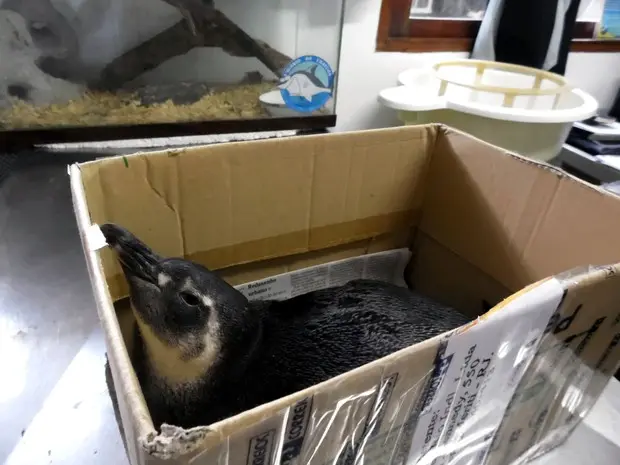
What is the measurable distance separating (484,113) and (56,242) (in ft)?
2.32

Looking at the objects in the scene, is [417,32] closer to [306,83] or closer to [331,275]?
[306,83]

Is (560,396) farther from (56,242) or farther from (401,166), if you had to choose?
(56,242)

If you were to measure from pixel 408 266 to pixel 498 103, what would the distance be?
1.54 ft

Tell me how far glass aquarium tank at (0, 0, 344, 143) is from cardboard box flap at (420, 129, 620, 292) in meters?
0.42

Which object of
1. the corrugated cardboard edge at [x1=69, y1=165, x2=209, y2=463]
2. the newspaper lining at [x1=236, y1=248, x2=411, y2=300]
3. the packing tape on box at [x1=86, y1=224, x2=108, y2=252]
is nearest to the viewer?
the corrugated cardboard edge at [x1=69, y1=165, x2=209, y2=463]

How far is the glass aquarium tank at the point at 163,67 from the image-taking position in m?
1.00

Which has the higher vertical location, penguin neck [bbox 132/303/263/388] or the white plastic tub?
A: the white plastic tub

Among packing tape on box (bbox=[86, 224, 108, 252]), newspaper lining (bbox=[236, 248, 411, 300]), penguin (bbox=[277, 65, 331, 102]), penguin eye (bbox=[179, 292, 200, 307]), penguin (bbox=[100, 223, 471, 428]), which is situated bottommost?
newspaper lining (bbox=[236, 248, 411, 300])

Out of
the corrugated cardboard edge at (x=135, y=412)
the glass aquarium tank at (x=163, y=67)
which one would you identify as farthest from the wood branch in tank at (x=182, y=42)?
the corrugated cardboard edge at (x=135, y=412)

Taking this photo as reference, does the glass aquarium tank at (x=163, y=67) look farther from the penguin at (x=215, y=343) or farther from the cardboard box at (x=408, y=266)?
the penguin at (x=215, y=343)

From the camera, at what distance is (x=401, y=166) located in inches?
30.6

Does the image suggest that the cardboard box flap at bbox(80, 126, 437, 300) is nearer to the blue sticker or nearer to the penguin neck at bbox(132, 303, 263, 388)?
the penguin neck at bbox(132, 303, 263, 388)

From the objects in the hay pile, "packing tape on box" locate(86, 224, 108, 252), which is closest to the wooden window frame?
the hay pile

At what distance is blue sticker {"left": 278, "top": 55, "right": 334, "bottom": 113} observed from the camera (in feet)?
3.58
